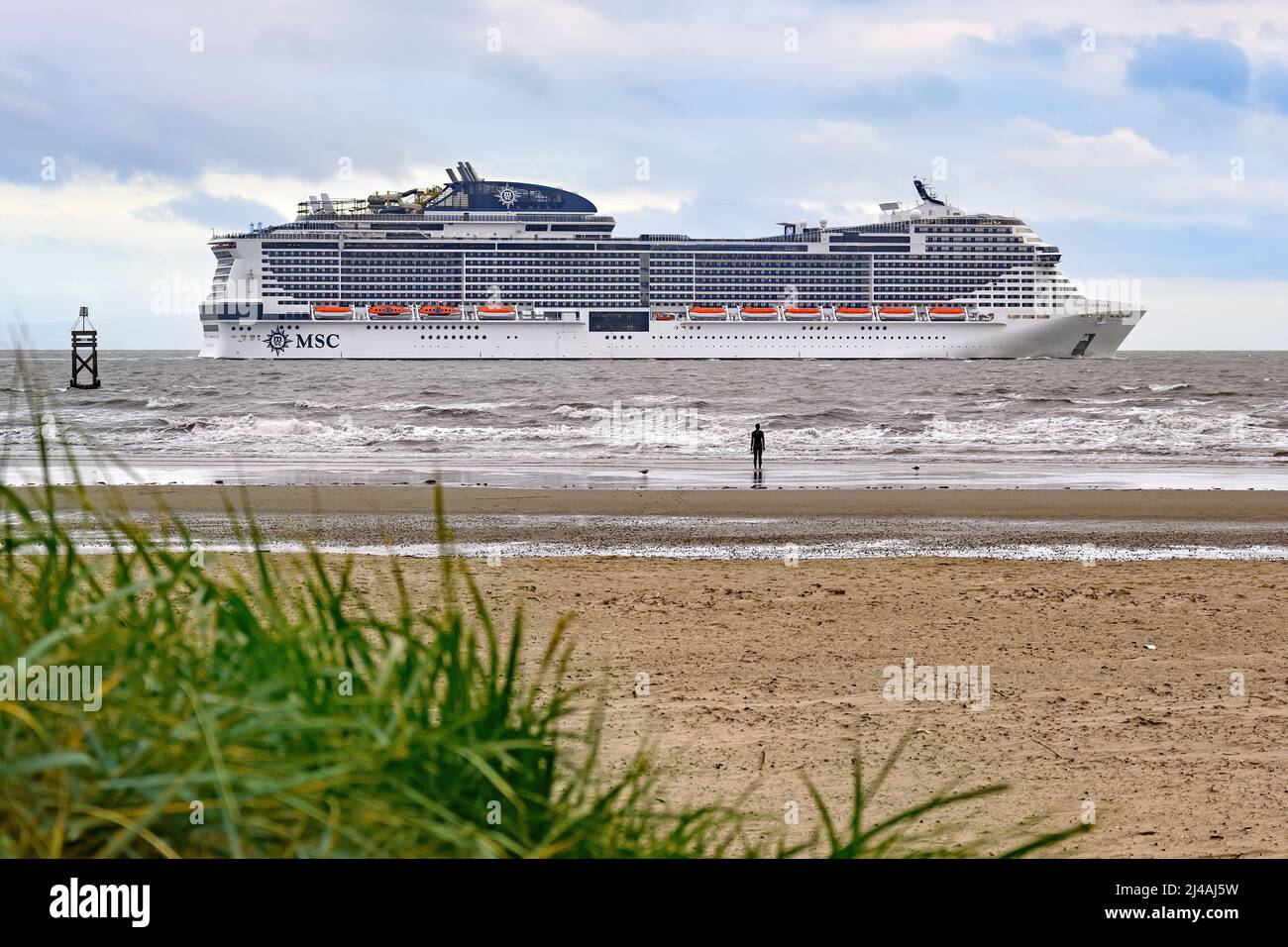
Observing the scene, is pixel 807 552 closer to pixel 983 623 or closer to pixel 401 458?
pixel 983 623

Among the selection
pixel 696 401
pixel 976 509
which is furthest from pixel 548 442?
pixel 976 509

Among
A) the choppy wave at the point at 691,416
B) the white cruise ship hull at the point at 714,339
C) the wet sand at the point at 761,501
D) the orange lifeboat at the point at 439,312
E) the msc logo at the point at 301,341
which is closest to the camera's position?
the wet sand at the point at 761,501

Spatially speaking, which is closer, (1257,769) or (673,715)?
(1257,769)

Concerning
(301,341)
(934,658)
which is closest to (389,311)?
(301,341)

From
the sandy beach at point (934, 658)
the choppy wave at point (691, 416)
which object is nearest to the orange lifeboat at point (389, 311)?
the choppy wave at point (691, 416)

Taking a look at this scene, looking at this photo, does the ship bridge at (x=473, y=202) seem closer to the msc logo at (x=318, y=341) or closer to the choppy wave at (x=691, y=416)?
the msc logo at (x=318, y=341)

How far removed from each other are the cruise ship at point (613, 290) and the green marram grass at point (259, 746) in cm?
7446

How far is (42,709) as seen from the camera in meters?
1.31

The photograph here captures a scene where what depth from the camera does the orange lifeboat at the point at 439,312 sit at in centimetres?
7725

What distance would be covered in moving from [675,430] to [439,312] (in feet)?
162

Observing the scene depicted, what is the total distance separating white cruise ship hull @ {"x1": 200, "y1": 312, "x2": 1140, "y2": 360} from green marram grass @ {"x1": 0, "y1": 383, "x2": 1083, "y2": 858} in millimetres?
74445

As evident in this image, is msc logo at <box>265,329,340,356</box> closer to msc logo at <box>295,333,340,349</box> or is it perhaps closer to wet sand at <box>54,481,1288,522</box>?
msc logo at <box>295,333,340,349</box>
